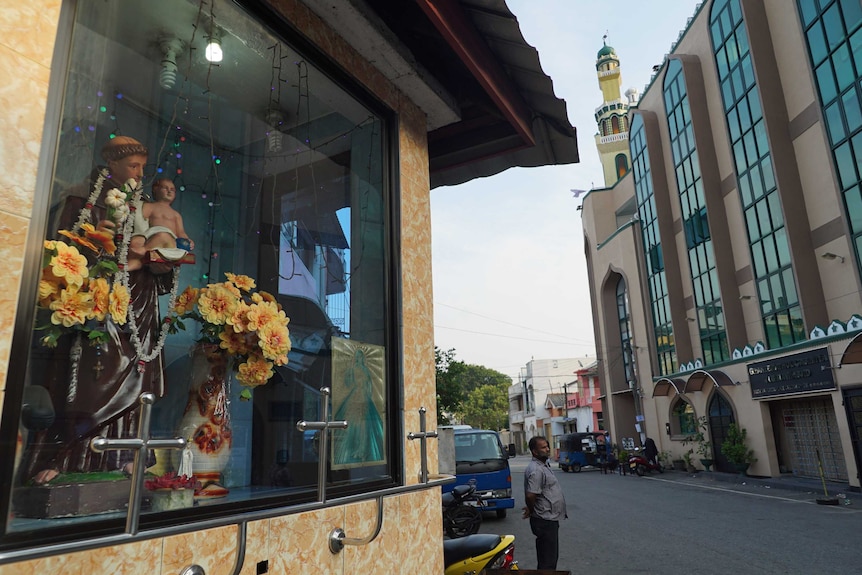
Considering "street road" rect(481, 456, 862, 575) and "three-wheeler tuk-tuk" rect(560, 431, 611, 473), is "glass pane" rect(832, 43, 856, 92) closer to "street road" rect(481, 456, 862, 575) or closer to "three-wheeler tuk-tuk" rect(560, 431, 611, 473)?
"street road" rect(481, 456, 862, 575)

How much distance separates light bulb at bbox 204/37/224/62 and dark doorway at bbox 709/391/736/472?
74.9 feet

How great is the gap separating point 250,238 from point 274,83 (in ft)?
2.81

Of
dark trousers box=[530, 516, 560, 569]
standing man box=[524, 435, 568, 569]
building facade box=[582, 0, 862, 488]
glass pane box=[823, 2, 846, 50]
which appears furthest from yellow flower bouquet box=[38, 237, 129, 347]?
glass pane box=[823, 2, 846, 50]

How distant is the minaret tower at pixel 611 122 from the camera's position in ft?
135

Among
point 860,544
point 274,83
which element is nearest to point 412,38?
point 274,83

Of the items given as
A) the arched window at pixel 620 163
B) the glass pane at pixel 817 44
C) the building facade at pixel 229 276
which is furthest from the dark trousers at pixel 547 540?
the arched window at pixel 620 163

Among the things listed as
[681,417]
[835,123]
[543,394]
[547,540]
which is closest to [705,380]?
[681,417]

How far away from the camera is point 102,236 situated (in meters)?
2.20

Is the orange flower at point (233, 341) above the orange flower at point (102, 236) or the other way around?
the other way around

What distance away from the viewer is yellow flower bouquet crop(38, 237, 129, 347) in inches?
73.2

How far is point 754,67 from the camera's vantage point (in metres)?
18.5

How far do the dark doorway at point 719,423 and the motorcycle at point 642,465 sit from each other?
2.68 metres

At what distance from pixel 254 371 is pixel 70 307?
2.93 feet

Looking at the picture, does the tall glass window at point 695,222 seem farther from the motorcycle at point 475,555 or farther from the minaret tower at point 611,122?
the motorcycle at point 475,555
